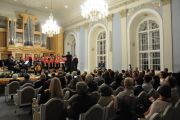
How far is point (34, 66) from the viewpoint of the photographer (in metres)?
11.3

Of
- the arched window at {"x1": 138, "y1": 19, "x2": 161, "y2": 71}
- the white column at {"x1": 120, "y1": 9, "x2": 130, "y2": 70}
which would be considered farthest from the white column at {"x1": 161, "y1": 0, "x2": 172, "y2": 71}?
the white column at {"x1": 120, "y1": 9, "x2": 130, "y2": 70}

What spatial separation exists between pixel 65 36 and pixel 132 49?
295 inches

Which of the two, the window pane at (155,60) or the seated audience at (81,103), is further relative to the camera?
the window pane at (155,60)

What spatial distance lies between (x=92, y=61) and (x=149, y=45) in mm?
4731

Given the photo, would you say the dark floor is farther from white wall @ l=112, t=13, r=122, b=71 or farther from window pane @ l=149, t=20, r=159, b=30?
window pane @ l=149, t=20, r=159, b=30

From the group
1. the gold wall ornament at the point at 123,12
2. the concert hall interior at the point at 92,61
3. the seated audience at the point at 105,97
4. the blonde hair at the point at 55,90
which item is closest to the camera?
the concert hall interior at the point at 92,61

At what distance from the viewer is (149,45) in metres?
9.91

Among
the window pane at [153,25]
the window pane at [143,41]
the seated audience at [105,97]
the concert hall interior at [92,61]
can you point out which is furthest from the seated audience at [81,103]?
the window pane at [143,41]

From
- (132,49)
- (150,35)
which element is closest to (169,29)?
(150,35)

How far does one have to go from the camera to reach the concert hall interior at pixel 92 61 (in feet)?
9.82

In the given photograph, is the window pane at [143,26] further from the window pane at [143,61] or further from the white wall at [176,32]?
the white wall at [176,32]

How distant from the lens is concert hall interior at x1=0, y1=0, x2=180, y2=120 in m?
2.99

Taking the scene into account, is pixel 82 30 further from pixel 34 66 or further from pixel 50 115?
pixel 50 115

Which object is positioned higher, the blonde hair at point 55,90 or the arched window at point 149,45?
the arched window at point 149,45
